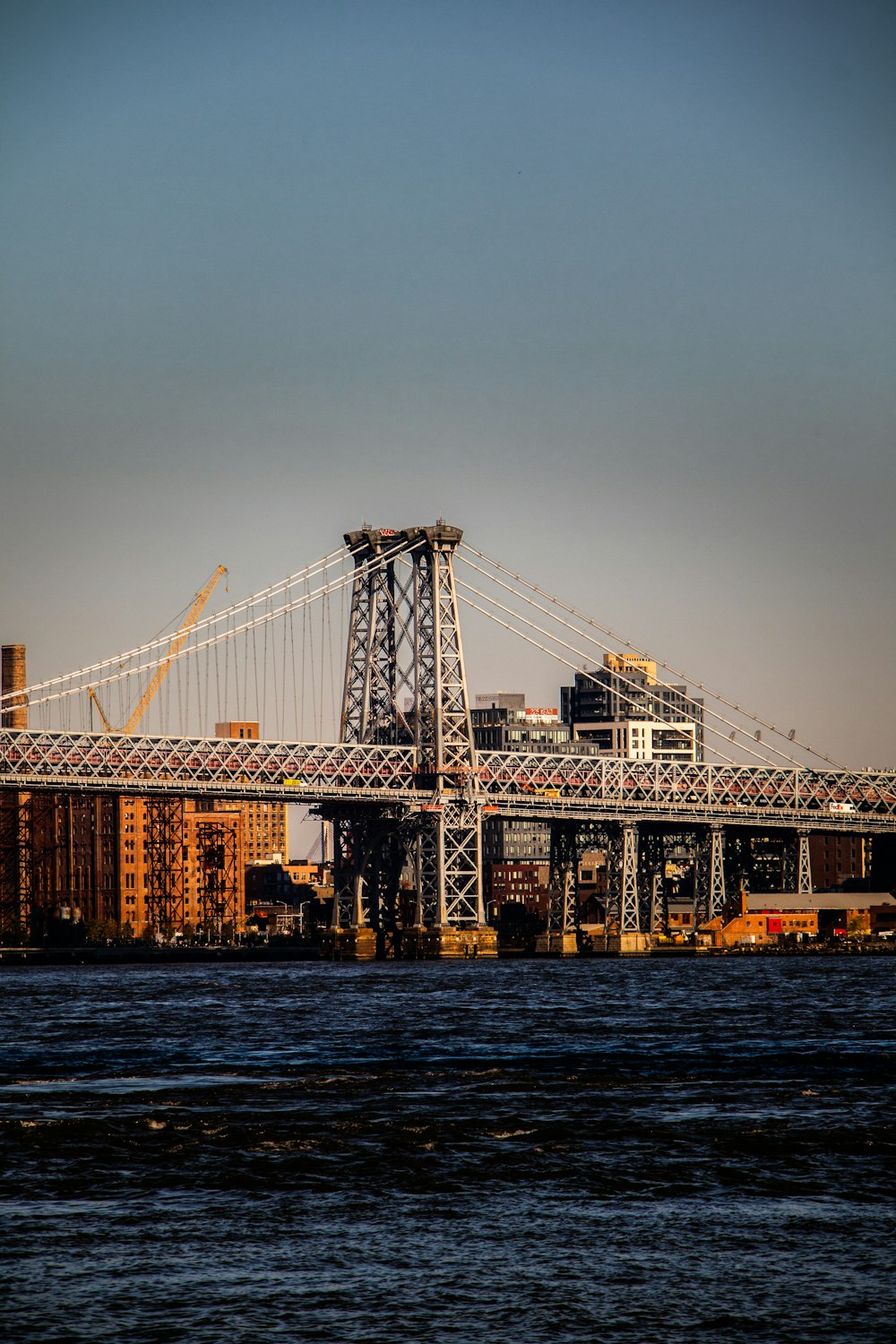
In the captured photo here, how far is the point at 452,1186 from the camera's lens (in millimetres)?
33219

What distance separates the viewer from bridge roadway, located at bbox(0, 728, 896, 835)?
155250 mm

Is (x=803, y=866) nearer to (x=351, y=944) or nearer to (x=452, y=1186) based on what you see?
(x=351, y=944)

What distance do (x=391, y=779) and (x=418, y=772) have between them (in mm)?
2721

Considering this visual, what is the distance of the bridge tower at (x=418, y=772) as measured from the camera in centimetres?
16800

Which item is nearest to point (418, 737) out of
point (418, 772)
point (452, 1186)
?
point (418, 772)

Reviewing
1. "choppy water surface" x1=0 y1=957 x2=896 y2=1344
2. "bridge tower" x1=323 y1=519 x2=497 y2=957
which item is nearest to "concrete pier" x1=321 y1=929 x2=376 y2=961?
"bridge tower" x1=323 y1=519 x2=497 y2=957

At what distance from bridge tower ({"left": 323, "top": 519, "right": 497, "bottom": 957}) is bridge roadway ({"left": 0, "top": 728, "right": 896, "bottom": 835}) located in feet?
6.23

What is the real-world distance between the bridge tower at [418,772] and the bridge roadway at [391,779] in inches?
Result: 74.8

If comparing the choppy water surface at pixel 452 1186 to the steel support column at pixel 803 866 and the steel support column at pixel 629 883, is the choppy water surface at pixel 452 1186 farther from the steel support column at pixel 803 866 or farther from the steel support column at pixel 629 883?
the steel support column at pixel 803 866

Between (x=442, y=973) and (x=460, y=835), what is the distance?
178 ft

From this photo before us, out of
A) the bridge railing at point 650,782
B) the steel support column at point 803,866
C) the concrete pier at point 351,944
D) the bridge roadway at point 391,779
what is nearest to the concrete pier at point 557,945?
the bridge roadway at point 391,779

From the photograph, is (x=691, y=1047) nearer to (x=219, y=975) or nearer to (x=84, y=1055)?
(x=84, y=1055)

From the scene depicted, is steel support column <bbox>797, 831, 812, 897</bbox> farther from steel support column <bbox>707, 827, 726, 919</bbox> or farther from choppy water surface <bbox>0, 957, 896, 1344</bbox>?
choppy water surface <bbox>0, 957, 896, 1344</bbox>

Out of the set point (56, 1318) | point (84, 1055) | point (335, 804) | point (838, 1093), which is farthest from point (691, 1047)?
point (335, 804)
